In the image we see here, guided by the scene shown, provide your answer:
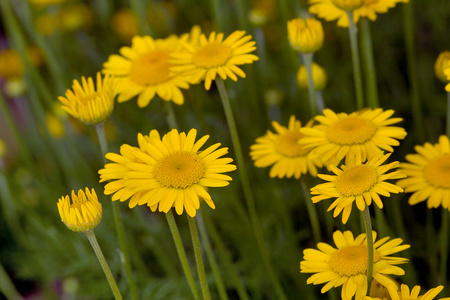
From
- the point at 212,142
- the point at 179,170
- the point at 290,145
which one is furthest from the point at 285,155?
the point at 212,142

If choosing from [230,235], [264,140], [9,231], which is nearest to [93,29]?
[9,231]

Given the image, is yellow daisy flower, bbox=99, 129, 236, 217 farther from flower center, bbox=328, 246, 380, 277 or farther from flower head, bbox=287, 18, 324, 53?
flower head, bbox=287, 18, 324, 53

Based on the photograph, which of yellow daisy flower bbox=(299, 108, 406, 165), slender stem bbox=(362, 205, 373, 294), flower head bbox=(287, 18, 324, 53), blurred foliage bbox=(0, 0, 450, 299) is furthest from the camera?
blurred foliage bbox=(0, 0, 450, 299)

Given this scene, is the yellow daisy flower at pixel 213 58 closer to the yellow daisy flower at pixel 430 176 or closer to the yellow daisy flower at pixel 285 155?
the yellow daisy flower at pixel 285 155

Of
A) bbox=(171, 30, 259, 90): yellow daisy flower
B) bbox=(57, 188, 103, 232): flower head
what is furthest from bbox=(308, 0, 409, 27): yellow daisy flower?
bbox=(57, 188, 103, 232): flower head

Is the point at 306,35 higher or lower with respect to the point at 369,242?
higher

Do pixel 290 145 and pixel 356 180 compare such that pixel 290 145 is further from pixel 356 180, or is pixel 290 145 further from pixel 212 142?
pixel 212 142
